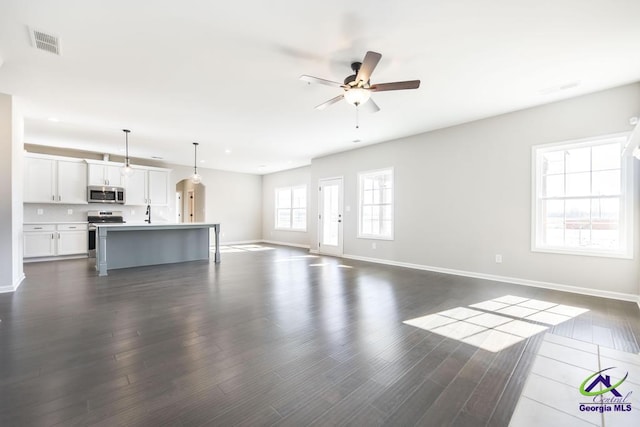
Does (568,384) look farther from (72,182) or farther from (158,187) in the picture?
(72,182)

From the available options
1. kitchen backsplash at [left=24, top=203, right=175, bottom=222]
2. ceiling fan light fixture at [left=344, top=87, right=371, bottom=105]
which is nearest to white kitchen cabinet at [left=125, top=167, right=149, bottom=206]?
kitchen backsplash at [left=24, top=203, right=175, bottom=222]

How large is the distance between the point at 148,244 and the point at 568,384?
655 cm

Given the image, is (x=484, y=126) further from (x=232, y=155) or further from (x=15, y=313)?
(x=15, y=313)

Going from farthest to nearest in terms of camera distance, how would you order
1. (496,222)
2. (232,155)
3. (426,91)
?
(232,155) → (496,222) → (426,91)

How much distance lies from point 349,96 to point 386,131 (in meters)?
2.79

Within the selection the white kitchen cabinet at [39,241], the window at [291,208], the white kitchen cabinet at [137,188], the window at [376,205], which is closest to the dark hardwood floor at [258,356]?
the window at [376,205]

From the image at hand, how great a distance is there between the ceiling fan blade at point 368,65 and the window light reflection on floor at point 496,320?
2434mm

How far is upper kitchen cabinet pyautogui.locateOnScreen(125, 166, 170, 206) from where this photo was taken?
297 inches

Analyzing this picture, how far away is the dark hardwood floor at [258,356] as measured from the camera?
5.04 feet

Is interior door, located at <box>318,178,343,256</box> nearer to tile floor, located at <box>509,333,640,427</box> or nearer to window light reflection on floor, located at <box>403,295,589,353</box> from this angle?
→ window light reflection on floor, located at <box>403,295,589,353</box>

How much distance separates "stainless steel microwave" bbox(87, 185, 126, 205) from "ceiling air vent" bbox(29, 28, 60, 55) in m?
5.19

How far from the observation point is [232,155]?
758cm

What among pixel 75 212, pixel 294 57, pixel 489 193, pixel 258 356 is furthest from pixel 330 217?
pixel 75 212

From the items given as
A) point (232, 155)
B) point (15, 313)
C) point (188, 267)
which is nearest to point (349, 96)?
point (15, 313)
